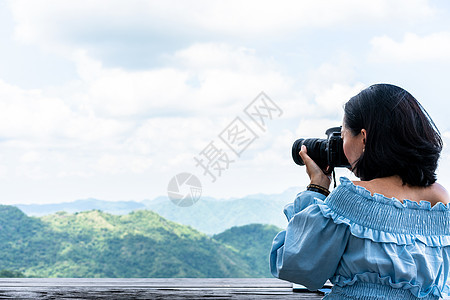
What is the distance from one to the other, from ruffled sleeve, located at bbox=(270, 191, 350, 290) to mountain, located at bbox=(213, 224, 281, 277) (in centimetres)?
963

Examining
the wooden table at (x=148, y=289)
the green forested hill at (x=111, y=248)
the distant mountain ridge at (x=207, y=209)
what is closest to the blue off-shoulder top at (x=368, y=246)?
the wooden table at (x=148, y=289)

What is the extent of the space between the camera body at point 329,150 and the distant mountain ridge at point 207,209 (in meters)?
9.74

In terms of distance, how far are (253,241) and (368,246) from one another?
1000 cm

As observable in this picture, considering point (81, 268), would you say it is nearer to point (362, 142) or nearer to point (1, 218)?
point (1, 218)

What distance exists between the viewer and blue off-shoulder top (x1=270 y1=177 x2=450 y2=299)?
1.01 meters

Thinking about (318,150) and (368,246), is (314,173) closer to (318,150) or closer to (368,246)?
(318,150)

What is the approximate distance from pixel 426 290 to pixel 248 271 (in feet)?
31.2

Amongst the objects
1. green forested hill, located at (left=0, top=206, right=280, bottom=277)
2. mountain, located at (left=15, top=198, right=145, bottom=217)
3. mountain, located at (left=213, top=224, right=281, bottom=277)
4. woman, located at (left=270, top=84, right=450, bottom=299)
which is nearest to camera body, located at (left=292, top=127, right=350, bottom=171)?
woman, located at (left=270, top=84, right=450, bottom=299)

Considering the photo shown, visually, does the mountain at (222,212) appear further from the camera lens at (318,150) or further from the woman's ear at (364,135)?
the woman's ear at (364,135)

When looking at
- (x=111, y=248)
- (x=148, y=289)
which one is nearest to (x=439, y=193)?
(x=148, y=289)

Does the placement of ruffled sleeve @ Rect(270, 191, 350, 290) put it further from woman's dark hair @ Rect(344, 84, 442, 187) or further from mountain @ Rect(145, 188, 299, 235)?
mountain @ Rect(145, 188, 299, 235)

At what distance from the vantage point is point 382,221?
1.03 m

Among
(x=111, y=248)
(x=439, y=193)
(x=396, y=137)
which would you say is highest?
(x=396, y=137)

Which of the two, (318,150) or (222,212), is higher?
(222,212)
